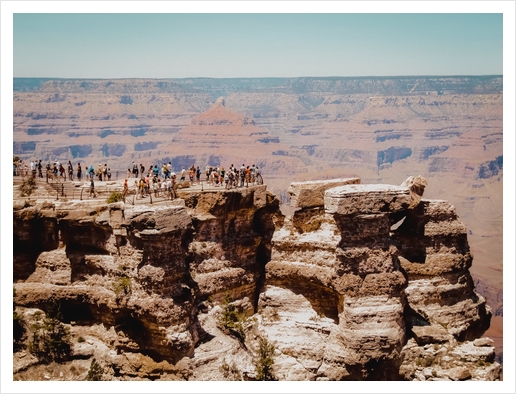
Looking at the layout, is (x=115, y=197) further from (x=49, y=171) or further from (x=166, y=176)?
(x=49, y=171)

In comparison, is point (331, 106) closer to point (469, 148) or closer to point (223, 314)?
point (469, 148)

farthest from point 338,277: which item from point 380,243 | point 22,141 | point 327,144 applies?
point 327,144

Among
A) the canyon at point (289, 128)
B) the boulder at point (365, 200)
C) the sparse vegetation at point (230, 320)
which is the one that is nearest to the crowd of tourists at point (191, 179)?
the sparse vegetation at point (230, 320)

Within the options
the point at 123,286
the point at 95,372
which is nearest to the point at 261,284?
the point at 123,286

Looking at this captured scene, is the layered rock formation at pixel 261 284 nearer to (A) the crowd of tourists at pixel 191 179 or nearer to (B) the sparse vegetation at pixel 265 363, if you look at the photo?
(B) the sparse vegetation at pixel 265 363

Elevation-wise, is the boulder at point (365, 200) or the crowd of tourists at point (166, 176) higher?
the crowd of tourists at point (166, 176)

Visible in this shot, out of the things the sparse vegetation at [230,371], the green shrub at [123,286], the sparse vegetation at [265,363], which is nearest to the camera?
the sparse vegetation at [230,371]

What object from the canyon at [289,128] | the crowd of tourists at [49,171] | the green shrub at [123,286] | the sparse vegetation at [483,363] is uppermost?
the canyon at [289,128]
